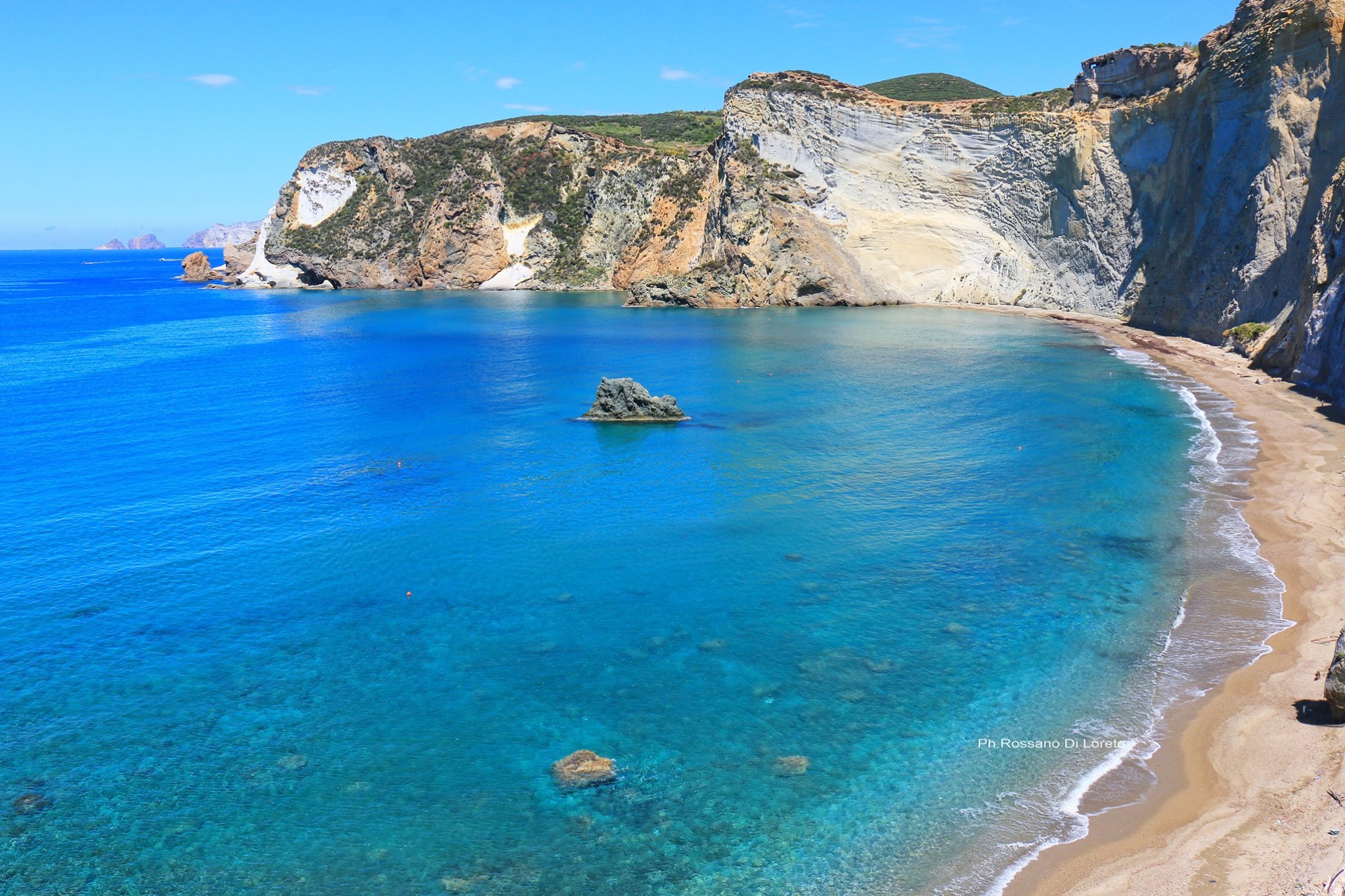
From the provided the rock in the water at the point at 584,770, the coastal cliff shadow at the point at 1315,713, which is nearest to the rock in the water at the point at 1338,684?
the coastal cliff shadow at the point at 1315,713

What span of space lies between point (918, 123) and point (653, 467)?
67390 mm

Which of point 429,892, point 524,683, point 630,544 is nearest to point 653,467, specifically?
point 630,544

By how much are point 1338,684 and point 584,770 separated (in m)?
11.3

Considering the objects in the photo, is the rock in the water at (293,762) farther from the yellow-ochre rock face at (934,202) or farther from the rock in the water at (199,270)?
the rock in the water at (199,270)

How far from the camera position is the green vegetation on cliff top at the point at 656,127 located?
137750mm

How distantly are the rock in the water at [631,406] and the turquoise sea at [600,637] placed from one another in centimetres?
107

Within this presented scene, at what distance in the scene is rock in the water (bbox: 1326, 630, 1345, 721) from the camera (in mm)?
12961

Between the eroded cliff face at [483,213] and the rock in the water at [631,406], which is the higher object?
the eroded cliff face at [483,213]

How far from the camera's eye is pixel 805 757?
13477mm

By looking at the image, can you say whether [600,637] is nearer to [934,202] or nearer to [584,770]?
[584,770]

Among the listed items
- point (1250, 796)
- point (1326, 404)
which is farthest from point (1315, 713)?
point (1326, 404)

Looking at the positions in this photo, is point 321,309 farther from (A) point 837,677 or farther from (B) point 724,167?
(A) point 837,677

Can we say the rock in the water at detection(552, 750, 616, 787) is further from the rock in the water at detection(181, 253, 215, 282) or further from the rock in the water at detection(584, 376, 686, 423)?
the rock in the water at detection(181, 253, 215, 282)

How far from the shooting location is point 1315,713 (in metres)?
13.7
